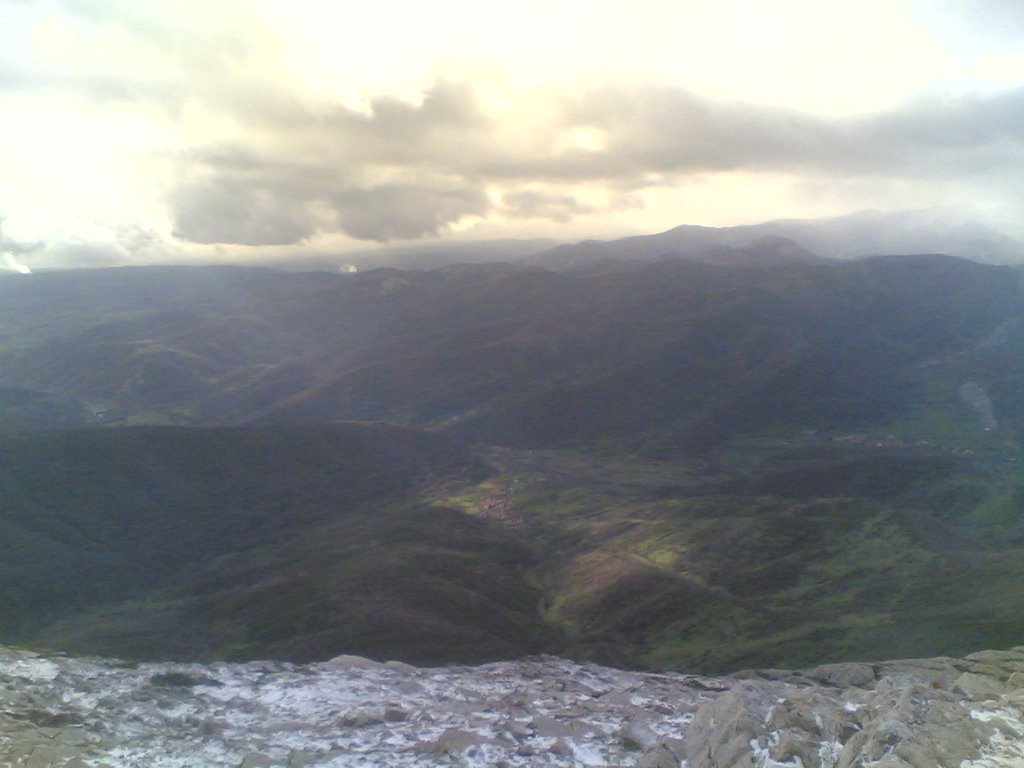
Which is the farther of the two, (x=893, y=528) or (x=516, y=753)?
(x=893, y=528)

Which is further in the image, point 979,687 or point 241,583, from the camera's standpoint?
point 241,583

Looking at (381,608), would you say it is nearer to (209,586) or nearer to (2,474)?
(209,586)

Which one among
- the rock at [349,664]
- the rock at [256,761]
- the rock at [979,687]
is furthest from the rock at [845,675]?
the rock at [256,761]

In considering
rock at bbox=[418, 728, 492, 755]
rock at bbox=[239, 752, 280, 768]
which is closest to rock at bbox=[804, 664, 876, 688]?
rock at bbox=[418, 728, 492, 755]

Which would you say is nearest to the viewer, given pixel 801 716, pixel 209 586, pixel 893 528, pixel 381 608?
pixel 801 716

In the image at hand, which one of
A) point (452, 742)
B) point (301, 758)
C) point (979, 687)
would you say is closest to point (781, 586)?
point (979, 687)

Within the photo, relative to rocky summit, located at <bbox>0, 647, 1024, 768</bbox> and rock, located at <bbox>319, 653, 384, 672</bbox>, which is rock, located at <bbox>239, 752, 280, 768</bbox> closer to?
rocky summit, located at <bbox>0, 647, 1024, 768</bbox>

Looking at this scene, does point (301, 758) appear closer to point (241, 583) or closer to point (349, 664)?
point (349, 664)

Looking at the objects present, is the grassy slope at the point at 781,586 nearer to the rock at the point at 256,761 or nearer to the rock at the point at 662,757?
the rock at the point at 662,757

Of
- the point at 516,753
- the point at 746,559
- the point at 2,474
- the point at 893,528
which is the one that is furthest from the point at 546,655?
the point at 2,474
